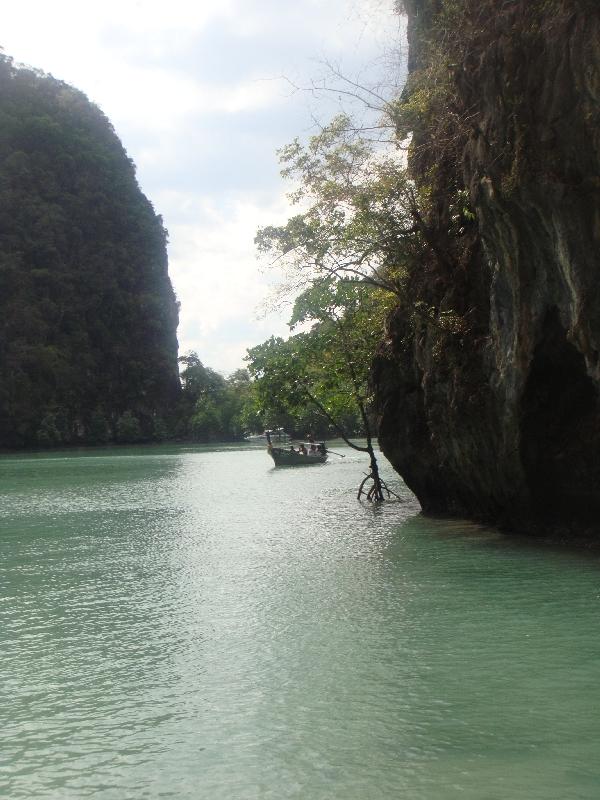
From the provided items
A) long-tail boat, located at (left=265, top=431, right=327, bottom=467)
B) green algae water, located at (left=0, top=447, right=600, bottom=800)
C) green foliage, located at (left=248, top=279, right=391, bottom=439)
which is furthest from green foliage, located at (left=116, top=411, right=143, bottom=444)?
green algae water, located at (left=0, top=447, right=600, bottom=800)

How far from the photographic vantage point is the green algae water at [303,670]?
512cm

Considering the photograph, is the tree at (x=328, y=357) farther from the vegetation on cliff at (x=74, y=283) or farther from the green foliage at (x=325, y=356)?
the vegetation on cliff at (x=74, y=283)

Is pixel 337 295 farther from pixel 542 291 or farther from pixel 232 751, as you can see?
pixel 232 751

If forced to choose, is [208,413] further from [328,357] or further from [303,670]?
[303,670]

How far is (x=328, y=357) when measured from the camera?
2300 centimetres

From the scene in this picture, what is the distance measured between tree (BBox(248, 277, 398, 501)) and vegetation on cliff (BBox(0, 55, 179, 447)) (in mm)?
63222

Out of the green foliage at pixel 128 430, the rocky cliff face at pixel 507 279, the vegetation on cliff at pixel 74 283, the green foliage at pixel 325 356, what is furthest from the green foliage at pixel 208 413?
the rocky cliff face at pixel 507 279

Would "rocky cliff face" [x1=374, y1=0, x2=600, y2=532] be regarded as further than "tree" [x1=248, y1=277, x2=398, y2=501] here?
No

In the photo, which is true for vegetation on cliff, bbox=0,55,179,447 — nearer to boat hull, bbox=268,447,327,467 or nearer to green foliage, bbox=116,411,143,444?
green foliage, bbox=116,411,143,444

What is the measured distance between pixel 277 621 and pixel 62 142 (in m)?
104

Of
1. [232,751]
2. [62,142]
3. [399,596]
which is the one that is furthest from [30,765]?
[62,142]

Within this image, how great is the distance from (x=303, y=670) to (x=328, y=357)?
16.2 metres

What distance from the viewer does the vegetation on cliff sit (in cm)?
8625

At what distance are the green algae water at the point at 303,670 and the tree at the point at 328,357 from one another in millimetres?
7829
